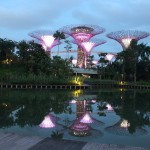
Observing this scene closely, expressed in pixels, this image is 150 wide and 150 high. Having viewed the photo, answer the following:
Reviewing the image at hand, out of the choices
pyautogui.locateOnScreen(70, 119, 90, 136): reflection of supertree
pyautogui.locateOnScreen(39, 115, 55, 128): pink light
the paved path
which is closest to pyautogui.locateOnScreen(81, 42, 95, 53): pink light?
pyautogui.locateOnScreen(39, 115, 55, 128): pink light

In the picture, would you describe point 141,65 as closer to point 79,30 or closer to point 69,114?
point 79,30

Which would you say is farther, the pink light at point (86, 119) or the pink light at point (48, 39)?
the pink light at point (48, 39)

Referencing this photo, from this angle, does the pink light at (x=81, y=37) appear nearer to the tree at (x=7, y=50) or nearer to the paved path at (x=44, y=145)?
the tree at (x=7, y=50)

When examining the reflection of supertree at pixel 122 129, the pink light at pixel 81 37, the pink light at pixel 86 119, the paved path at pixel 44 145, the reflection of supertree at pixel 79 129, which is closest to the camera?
the paved path at pixel 44 145

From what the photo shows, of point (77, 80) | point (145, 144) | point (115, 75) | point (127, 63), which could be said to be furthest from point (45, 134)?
point (115, 75)

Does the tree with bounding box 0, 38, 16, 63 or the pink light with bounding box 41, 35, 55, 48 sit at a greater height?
the pink light with bounding box 41, 35, 55, 48

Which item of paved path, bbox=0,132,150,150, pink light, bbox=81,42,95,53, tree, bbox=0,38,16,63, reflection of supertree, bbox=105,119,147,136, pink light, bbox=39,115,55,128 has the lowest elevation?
reflection of supertree, bbox=105,119,147,136

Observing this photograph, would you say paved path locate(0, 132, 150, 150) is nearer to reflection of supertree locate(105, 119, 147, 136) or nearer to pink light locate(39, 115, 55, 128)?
reflection of supertree locate(105, 119, 147, 136)

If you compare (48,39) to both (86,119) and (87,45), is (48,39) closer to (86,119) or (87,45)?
(87,45)

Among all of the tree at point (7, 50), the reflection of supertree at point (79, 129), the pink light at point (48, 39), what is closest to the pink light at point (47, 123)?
the reflection of supertree at point (79, 129)

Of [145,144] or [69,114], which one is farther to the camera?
[69,114]

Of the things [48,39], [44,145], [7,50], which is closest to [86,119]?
[44,145]

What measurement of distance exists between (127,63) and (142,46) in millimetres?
4824

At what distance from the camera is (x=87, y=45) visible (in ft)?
260
